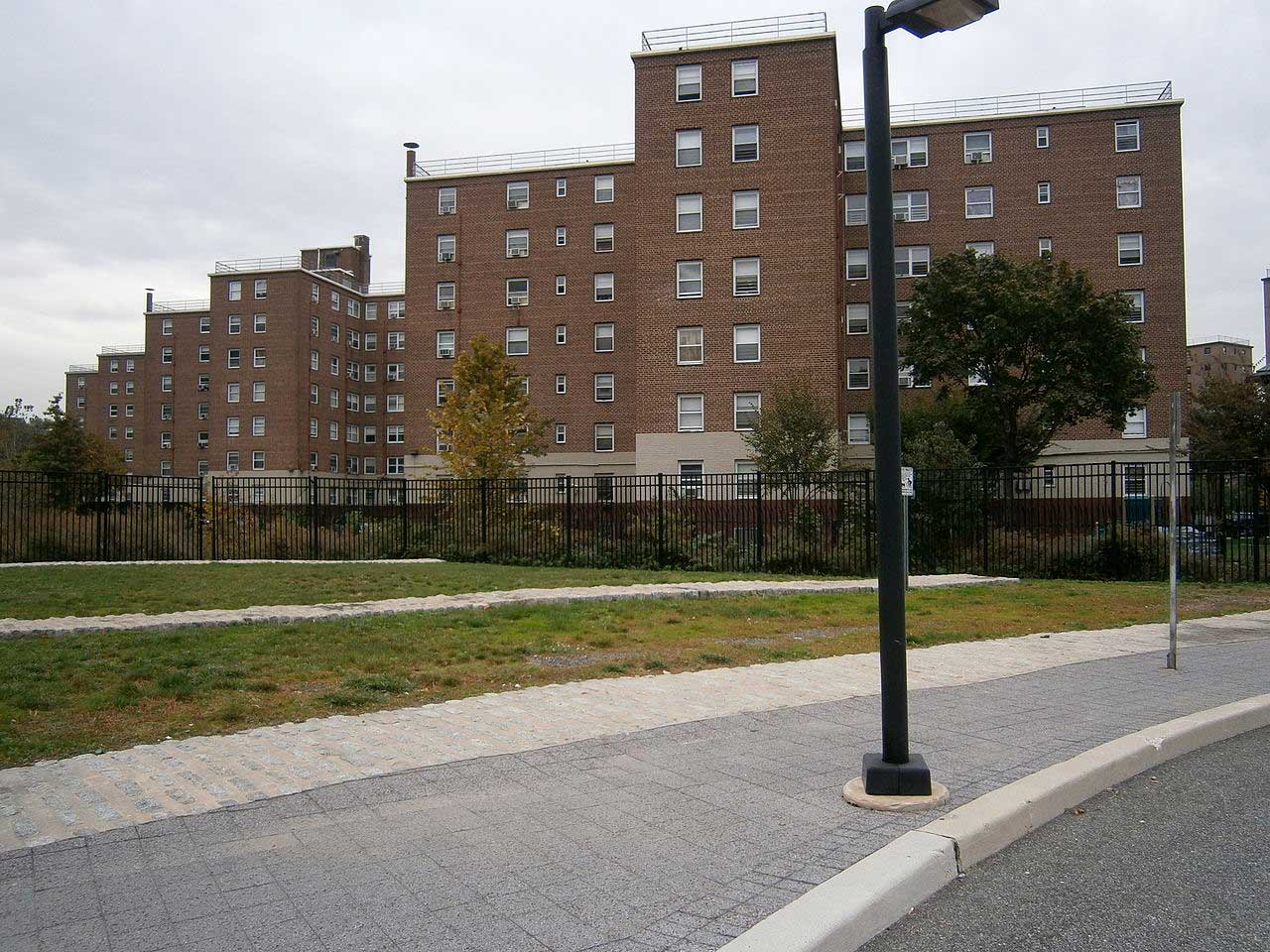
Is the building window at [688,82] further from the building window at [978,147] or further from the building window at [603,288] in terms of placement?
the building window at [978,147]

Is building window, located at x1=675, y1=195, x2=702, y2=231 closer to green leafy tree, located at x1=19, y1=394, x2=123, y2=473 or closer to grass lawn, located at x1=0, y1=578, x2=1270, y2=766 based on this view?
grass lawn, located at x1=0, y1=578, x2=1270, y2=766

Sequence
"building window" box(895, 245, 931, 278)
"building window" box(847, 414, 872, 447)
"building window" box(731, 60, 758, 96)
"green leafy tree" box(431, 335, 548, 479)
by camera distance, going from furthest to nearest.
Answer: "building window" box(895, 245, 931, 278)
"building window" box(847, 414, 872, 447)
"building window" box(731, 60, 758, 96)
"green leafy tree" box(431, 335, 548, 479)

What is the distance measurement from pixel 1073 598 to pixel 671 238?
30.3 metres

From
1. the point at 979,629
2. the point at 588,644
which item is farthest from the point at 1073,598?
the point at 588,644

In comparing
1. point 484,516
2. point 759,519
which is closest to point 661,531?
point 759,519

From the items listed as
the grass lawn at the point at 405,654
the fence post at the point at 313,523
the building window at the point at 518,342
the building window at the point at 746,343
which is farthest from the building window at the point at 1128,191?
the fence post at the point at 313,523

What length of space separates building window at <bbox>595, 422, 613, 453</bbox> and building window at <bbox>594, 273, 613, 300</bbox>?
730cm

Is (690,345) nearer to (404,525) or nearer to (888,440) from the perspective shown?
(404,525)

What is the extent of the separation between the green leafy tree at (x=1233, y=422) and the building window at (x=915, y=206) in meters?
17.0

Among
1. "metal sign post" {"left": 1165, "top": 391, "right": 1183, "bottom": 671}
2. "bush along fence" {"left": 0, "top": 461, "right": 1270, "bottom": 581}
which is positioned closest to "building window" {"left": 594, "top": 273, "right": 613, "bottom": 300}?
"bush along fence" {"left": 0, "top": 461, "right": 1270, "bottom": 581}

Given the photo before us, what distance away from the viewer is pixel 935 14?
4.99 meters

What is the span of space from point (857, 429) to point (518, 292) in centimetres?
2128

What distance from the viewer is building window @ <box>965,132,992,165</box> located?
48.0 meters

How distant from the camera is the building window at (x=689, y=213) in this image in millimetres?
42094
